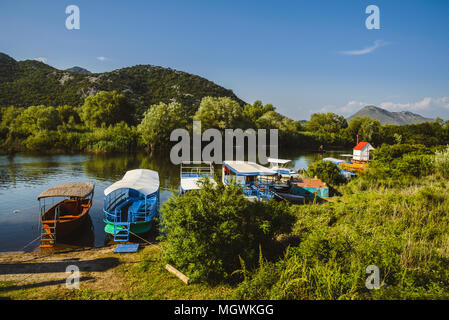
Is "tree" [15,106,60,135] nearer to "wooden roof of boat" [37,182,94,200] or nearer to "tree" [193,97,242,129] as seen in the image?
"tree" [193,97,242,129]

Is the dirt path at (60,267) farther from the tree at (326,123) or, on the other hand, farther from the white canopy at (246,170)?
the tree at (326,123)

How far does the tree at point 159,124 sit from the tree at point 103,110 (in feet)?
57.2

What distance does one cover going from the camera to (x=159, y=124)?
51188 millimetres

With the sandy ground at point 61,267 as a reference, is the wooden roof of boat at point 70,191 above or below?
above

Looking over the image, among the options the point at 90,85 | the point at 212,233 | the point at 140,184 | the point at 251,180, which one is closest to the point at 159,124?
the point at 251,180

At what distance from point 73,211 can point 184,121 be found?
40.2 m

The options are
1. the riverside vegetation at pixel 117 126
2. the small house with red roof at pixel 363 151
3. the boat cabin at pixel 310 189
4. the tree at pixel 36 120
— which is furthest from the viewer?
the tree at pixel 36 120

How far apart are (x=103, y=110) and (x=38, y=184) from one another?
44239mm

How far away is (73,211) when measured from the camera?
15969 millimetres

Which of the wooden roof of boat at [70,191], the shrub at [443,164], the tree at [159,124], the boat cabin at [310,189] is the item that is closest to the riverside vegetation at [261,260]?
the wooden roof of boat at [70,191]

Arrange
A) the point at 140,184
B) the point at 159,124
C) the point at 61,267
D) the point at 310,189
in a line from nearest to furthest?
the point at 61,267
the point at 140,184
the point at 310,189
the point at 159,124

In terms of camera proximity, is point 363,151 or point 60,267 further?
point 363,151

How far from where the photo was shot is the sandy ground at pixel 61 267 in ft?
26.8

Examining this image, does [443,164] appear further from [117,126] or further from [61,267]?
[117,126]
